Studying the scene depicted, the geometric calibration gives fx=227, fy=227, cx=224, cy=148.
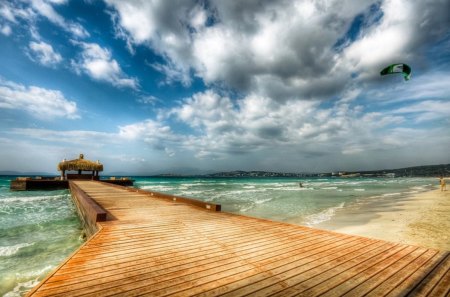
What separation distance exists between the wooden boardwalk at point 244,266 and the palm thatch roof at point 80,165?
109ft

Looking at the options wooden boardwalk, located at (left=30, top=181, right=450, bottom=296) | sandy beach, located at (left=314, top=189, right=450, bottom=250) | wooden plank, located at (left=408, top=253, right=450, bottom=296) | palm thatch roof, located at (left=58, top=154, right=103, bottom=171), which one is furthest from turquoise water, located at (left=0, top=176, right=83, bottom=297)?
palm thatch roof, located at (left=58, top=154, right=103, bottom=171)

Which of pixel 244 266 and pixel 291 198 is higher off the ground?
pixel 244 266

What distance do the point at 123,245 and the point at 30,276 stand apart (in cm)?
287

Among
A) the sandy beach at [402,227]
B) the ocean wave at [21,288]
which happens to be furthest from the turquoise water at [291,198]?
the ocean wave at [21,288]

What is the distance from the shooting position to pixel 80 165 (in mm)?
33844

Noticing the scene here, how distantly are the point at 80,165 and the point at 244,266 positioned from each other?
37391 mm

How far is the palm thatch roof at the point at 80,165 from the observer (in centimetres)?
3202

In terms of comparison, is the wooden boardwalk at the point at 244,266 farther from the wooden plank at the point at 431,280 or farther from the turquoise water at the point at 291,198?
the turquoise water at the point at 291,198

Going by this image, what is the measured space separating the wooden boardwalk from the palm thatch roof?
33.1 metres

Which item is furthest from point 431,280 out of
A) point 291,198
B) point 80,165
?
point 80,165

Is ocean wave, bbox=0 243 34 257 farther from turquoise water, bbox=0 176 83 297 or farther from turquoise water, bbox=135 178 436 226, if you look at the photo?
turquoise water, bbox=135 178 436 226

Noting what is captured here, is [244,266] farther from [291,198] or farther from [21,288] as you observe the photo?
[291,198]

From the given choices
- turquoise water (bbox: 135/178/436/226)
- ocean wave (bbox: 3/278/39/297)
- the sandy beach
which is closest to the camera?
ocean wave (bbox: 3/278/39/297)

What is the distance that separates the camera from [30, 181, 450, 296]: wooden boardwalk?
2.83 meters
